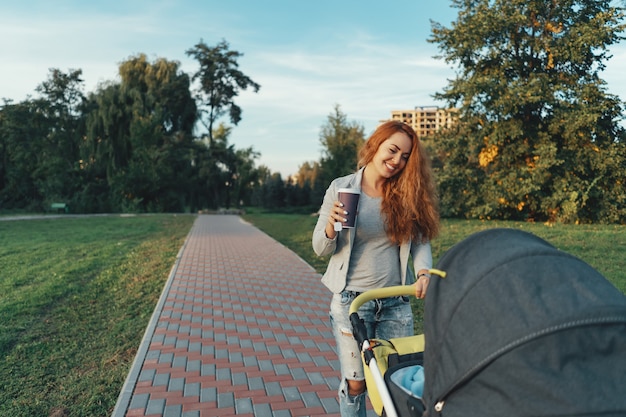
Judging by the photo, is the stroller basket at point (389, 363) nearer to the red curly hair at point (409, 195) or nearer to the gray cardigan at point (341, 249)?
the gray cardigan at point (341, 249)

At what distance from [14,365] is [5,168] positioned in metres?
39.1

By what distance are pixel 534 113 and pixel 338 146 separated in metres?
16.0

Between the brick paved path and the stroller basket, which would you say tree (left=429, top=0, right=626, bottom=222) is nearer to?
the brick paved path

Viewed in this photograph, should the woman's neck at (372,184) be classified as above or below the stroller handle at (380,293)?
above

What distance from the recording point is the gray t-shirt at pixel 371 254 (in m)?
2.88

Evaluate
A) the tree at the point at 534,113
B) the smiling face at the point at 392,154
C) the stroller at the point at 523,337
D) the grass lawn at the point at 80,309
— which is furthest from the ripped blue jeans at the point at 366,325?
the tree at the point at 534,113

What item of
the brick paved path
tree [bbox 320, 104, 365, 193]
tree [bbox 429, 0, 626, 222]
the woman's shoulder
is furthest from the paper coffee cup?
tree [bbox 320, 104, 365, 193]

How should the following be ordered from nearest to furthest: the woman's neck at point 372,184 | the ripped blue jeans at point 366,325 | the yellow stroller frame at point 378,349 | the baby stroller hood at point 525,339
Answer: the baby stroller hood at point 525,339 < the yellow stroller frame at point 378,349 < the ripped blue jeans at point 366,325 < the woman's neck at point 372,184

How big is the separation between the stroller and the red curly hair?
94 cm

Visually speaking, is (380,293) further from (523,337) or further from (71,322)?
(71,322)

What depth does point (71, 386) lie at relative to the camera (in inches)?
180

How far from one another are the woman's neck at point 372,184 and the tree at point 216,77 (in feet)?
142

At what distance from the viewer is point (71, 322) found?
6707 mm

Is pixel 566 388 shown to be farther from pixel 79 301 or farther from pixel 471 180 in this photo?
pixel 471 180
